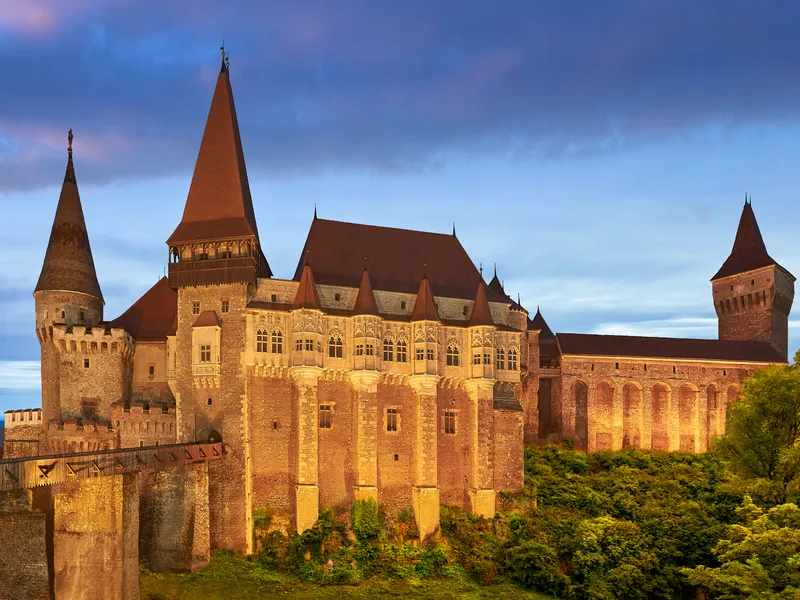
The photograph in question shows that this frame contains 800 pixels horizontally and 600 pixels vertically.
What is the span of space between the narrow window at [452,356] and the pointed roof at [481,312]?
1836 mm

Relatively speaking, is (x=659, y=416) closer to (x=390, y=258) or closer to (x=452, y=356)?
(x=452, y=356)

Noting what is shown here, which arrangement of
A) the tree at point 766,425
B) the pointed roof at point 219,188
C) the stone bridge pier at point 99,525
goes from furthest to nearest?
the pointed roof at point 219,188, the tree at point 766,425, the stone bridge pier at point 99,525

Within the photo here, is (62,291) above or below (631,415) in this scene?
above

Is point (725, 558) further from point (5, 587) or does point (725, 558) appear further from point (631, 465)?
point (5, 587)

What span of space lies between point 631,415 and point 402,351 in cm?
2430

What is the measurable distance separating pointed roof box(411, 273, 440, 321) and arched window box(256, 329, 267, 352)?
9793mm

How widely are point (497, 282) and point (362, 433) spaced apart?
2330cm

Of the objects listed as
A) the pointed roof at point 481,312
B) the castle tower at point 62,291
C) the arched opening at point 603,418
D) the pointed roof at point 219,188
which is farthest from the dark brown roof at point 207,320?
the arched opening at point 603,418

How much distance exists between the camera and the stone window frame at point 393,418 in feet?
206

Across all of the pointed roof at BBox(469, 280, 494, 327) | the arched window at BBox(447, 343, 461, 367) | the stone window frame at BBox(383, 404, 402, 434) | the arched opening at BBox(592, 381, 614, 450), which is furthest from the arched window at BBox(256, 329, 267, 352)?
the arched opening at BBox(592, 381, 614, 450)

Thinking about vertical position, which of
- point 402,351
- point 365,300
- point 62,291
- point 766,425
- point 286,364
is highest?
point 62,291

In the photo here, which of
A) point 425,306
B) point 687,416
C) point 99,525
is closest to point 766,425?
point 425,306

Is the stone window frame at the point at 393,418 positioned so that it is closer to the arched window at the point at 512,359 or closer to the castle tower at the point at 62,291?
the arched window at the point at 512,359

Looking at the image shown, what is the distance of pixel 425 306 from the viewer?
64125 millimetres
